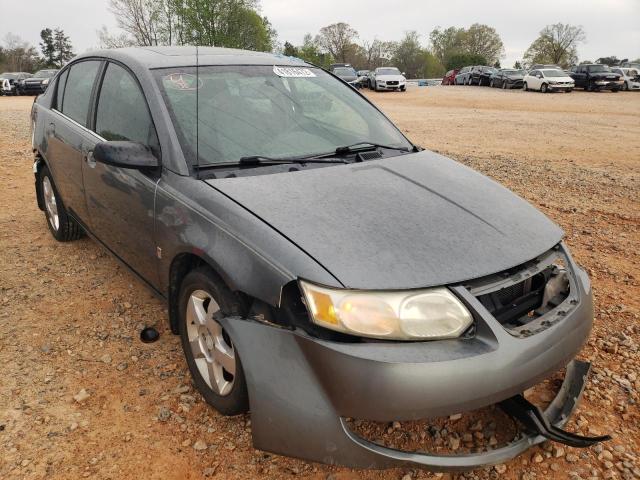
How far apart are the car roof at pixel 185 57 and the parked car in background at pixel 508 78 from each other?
1233 inches

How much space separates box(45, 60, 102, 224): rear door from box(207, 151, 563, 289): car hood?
5.35 ft

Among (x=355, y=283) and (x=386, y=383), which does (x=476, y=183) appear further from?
(x=386, y=383)

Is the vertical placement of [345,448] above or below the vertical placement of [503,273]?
below

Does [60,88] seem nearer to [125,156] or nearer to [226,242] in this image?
[125,156]

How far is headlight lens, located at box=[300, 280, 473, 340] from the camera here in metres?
1.75

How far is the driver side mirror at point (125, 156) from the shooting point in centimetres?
245

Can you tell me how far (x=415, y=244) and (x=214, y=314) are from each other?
2.83 ft

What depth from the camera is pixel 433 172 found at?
2715 millimetres

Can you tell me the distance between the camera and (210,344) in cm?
231

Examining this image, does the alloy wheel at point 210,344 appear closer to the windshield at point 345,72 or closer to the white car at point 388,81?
the windshield at point 345,72

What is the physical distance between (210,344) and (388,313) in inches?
36.7

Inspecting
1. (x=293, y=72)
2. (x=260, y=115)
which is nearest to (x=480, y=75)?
(x=293, y=72)

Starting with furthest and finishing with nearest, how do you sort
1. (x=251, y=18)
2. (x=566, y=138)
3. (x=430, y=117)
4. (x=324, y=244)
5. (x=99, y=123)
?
(x=251, y=18) < (x=430, y=117) < (x=566, y=138) < (x=99, y=123) < (x=324, y=244)

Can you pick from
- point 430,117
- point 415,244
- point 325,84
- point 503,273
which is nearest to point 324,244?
point 415,244
